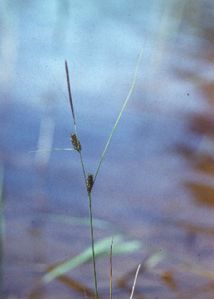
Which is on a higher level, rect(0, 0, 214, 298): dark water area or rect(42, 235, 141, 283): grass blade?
rect(0, 0, 214, 298): dark water area

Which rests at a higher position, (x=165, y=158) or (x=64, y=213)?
(x=165, y=158)

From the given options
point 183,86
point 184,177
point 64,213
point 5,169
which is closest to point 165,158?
point 184,177

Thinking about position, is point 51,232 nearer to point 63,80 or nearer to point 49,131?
point 49,131

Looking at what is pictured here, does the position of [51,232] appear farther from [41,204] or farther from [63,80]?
[63,80]

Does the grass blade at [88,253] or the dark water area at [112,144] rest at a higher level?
the dark water area at [112,144]

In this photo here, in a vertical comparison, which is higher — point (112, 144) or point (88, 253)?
point (112, 144)

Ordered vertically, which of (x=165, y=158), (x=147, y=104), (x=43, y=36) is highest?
(x=43, y=36)
